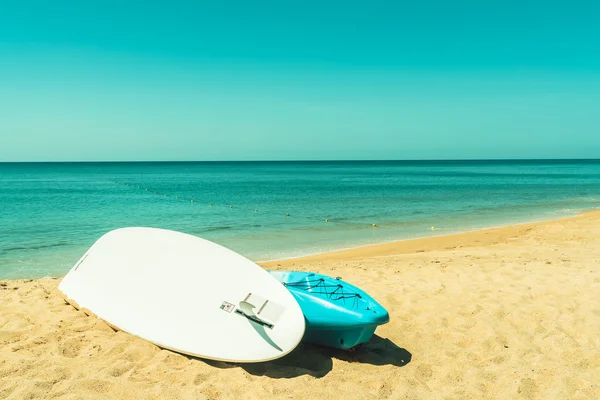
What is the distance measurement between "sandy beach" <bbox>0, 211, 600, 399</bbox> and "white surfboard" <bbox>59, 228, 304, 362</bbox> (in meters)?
0.20

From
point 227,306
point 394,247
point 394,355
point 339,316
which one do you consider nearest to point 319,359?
point 339,316

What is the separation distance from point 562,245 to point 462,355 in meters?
9.07

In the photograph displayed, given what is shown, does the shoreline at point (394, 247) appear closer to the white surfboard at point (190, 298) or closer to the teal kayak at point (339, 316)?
the white surfboard at point (190, 298)

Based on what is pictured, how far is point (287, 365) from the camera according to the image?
175 inches

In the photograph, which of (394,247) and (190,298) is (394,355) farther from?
(394,247)

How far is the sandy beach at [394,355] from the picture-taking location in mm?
3920

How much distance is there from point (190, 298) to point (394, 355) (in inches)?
94.3

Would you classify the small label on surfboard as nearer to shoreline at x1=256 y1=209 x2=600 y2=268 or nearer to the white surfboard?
the white surfboard

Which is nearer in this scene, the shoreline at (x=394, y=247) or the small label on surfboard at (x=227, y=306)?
the small label on surfboard at (x=227, y=306)

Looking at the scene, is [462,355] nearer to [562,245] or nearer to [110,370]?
[110,370]

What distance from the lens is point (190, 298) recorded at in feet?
15.9

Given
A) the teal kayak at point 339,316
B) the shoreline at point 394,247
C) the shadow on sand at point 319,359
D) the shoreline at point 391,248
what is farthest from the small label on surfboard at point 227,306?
the shoreline at point 394,247

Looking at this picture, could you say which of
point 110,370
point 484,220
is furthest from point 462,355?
point 484,220

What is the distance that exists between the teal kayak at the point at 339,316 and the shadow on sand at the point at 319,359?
0.53 feet
